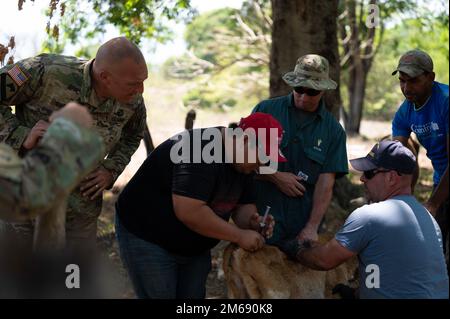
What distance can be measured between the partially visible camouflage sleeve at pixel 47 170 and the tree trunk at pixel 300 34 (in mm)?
5030

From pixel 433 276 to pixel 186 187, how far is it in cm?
133

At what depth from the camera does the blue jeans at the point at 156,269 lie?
380 centimetres

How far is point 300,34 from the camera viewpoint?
745 centimetres

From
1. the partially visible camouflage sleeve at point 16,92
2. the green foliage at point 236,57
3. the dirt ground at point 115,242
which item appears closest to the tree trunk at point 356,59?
the green foliage at point 236,57

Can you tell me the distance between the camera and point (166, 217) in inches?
148

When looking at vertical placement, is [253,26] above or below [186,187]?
above

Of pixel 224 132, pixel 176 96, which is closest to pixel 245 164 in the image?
pixel 224 132

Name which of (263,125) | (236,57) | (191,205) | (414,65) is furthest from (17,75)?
(236,57)

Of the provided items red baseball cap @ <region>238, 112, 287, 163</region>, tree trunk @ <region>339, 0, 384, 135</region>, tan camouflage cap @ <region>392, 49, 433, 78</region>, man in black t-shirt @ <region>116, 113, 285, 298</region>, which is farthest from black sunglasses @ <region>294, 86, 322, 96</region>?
tree trunk @ <region>339, 0, 384, 135</region>

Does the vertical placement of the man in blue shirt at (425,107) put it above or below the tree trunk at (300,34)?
below

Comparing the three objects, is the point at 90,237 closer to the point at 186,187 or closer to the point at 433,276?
the point at 186,187

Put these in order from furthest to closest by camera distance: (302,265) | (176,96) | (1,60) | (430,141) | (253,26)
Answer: (176,96) → (253,26) → (430,141) → (1,60) → (302,265)

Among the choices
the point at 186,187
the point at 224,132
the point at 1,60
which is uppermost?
the point at 1,60

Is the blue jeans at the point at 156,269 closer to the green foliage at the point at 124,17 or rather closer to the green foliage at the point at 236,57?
the green foliage at the point at 124,17
